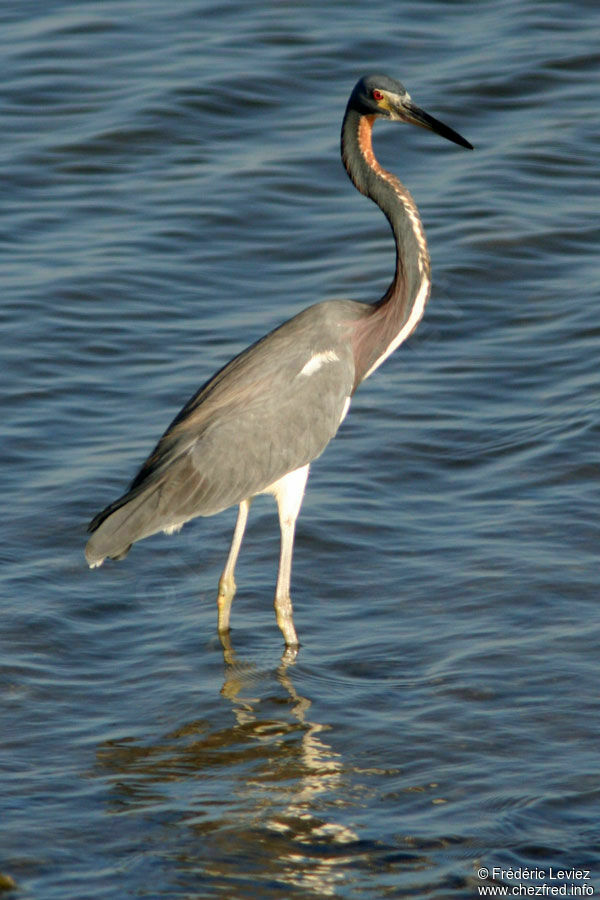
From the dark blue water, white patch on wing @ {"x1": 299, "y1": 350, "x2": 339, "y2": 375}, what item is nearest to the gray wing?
white patch on wing @ {"x1": 299, "y1": 350, "x2": 339, "y2": 375}

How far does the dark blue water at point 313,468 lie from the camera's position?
18.6ft

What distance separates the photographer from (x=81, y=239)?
12.1 metres

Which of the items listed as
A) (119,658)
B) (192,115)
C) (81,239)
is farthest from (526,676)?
(192,115)

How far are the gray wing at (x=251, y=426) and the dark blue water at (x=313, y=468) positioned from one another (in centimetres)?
65

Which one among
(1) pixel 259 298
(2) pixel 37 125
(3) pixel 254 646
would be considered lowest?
(3) pixel 254 646

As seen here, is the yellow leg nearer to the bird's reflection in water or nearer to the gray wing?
the gray wing

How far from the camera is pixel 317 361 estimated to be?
754 centimetres

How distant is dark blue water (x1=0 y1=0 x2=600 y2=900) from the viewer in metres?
5.66

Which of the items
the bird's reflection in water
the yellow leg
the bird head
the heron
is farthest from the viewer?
the bird head

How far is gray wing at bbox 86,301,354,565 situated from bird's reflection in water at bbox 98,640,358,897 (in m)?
0.92

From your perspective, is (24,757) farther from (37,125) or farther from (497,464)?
(37,125)

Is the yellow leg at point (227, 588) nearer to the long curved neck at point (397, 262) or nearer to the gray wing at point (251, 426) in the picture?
the gray wing at point (251, 426)

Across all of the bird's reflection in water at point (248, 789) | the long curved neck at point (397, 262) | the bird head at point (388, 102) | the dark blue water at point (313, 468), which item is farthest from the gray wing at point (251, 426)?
the bird head at point (388, 102)

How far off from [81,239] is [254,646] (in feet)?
18.5
